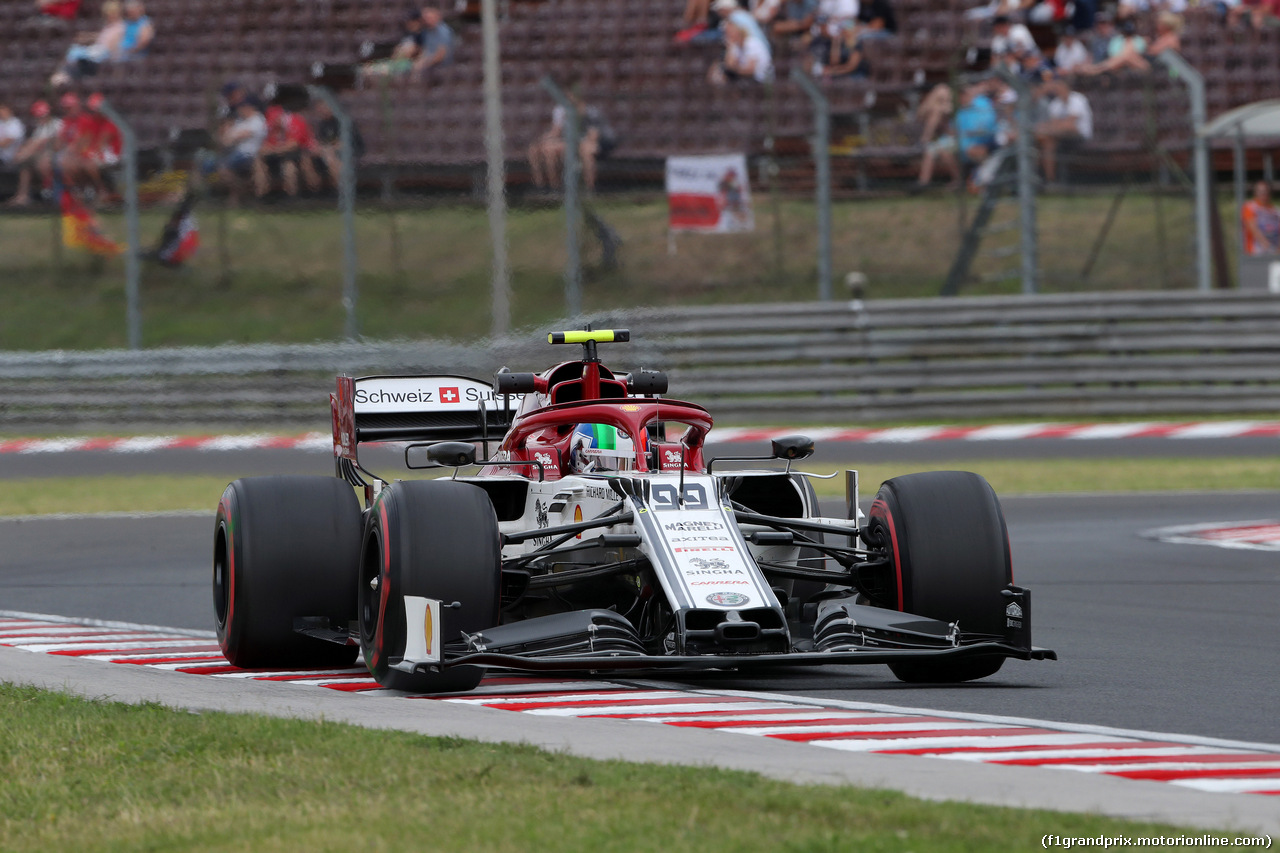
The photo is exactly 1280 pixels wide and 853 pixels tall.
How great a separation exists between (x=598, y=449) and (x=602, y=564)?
0.73m

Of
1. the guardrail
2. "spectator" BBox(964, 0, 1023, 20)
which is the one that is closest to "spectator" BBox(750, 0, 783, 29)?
"spectator" BBox(964, 0, 1023, 20)

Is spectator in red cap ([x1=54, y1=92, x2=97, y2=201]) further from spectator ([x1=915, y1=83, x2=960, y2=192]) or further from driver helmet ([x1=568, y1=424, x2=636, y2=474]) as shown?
driver helmet ([x1=568, y1=424, x2=636, y2=474])

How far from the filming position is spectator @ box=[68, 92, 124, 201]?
20.3 meters

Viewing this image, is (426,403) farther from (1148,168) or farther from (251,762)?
(1148,168)

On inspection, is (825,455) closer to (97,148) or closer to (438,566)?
(97,148)

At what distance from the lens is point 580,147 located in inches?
778

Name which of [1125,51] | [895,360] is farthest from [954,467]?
[1125,51]

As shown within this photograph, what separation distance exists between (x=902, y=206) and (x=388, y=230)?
5.47 m

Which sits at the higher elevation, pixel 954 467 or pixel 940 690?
pixel 940 690

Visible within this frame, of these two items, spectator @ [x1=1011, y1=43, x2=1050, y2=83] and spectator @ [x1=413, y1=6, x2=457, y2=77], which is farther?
spectator @ [x1=413, y1=6, x2=457, y2=77]

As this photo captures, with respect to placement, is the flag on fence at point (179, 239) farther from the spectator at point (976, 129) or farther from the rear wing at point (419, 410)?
the rear wing at point (419, 410)

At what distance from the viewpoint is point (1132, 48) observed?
22578 mm

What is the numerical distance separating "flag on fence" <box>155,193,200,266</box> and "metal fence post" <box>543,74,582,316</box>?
172 inches

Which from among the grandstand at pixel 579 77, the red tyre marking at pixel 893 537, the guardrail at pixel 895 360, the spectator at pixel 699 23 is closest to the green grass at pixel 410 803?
the red tyre marking at pixel 893 537
